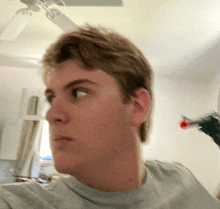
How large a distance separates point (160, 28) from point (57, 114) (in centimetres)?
156

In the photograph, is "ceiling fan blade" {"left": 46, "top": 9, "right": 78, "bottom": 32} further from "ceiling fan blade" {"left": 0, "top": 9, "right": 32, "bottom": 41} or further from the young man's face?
the young man's face

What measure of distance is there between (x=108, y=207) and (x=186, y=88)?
1.01 meters

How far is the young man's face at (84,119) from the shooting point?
351mm

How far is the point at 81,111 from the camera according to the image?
0.36 metres

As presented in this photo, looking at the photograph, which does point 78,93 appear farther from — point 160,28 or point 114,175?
point 160,28

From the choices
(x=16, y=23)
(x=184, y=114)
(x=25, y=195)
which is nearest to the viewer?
(x=25, y=195)

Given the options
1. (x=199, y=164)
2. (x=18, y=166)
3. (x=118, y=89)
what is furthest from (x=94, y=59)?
(x=18, y=166)

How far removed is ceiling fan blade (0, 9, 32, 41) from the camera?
1195 mm

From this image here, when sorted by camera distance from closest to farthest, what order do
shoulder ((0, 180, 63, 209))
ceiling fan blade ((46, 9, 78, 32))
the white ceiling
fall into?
shoulder ((0, 180, 63, 209)) → ceiling fan blade ((46, 9, 78, 32)) → the white ceiling

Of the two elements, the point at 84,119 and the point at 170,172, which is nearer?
the point at 84,119

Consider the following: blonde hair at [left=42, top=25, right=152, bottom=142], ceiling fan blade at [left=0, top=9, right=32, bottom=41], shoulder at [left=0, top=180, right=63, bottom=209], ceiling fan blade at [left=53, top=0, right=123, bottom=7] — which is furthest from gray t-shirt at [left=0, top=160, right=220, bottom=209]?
ceiling fan blade at [left=0, top=9, right=32, bottom=41]

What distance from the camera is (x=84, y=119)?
0.36 m

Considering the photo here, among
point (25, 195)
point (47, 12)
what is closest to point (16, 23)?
point (47, 12)

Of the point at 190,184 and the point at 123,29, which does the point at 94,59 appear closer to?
the point at 190,184
